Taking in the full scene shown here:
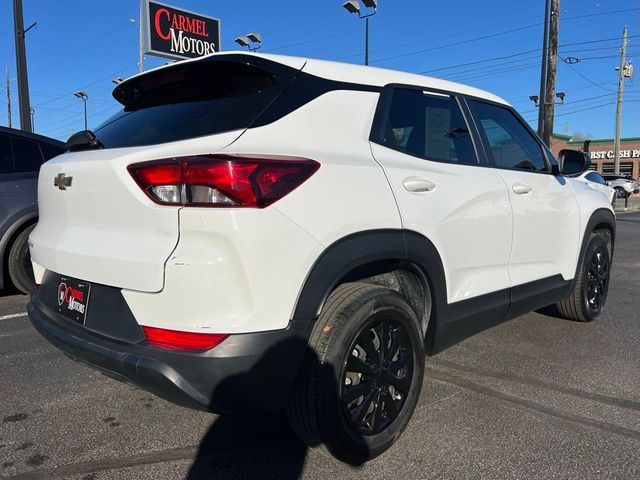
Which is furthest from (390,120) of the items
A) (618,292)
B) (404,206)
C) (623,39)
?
(623,39)

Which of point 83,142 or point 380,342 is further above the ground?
point 83,142

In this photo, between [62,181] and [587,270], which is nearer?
[62,181]

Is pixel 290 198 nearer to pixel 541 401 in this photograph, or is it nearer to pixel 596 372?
pixel 541 401

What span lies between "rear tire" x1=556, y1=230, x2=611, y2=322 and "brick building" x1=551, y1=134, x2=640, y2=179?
49699 millimetres

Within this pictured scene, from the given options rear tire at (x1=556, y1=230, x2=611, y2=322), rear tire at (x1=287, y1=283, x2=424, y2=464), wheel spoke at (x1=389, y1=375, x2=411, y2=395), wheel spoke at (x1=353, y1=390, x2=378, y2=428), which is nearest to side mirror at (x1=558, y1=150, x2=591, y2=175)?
rear tire at (x1=556, y1=230, x2=611, y2=322)

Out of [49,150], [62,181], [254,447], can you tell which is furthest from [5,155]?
[254,447]

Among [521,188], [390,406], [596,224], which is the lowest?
[390,406]

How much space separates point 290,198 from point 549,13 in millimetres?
19963

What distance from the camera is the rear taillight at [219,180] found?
2.02 meters

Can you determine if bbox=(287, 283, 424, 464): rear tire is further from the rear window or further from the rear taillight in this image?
the rear window

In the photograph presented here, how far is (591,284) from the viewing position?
473cm

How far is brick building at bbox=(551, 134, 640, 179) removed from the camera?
5069 cm

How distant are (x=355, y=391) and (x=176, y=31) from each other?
69.4 feet

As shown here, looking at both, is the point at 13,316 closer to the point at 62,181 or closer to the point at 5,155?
the point at 5,155
